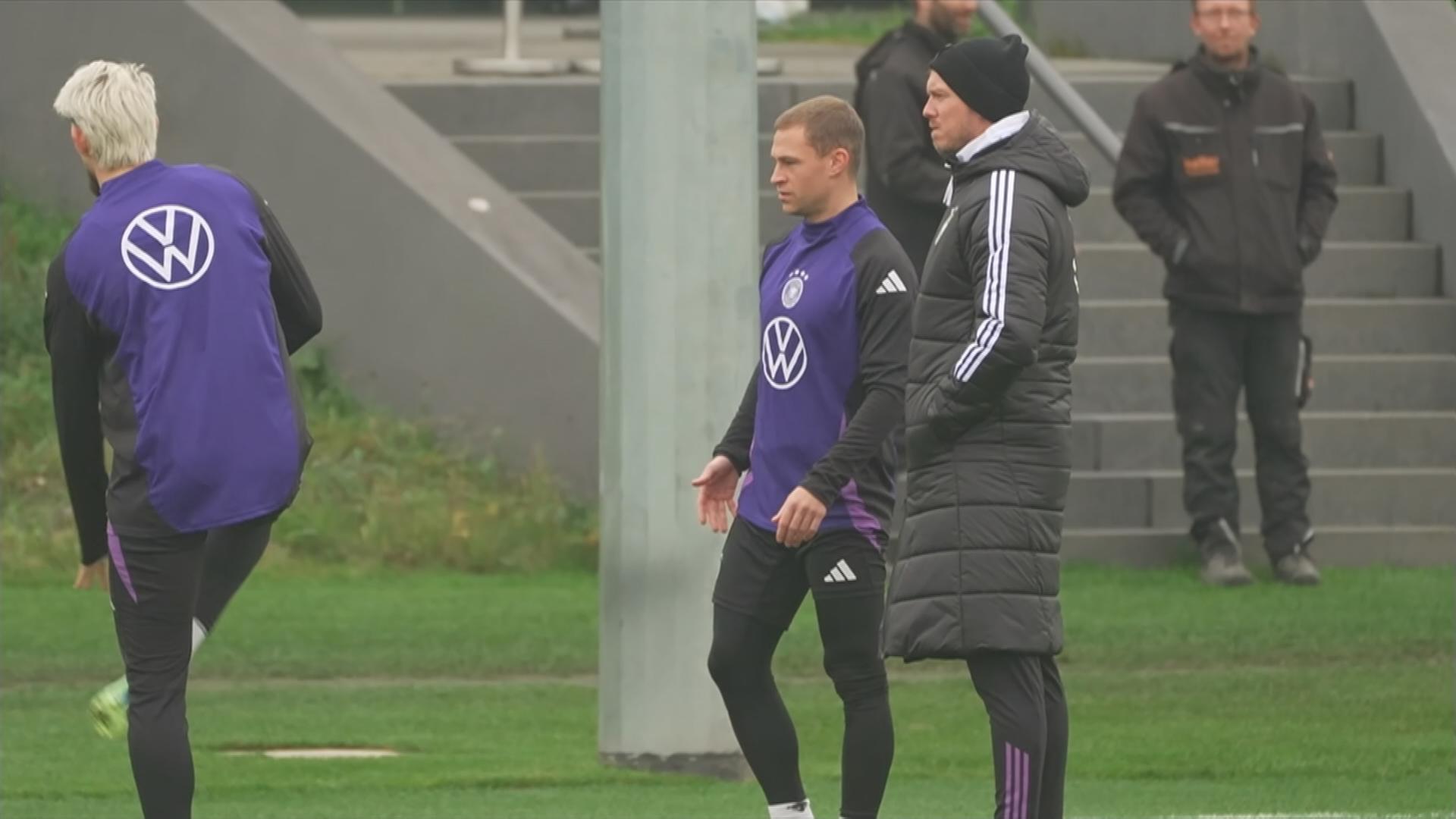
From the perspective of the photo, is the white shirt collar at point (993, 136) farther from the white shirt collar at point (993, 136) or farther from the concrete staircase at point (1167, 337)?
the concrete staircase at point (1167, 337)

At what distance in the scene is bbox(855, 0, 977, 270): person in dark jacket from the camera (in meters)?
11.1

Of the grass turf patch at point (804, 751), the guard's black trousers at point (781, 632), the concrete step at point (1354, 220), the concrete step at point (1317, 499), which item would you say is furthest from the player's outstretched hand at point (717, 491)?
the concrete step at point (1354, 220)

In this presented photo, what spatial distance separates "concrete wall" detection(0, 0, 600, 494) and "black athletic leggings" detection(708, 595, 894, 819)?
685 centimetres

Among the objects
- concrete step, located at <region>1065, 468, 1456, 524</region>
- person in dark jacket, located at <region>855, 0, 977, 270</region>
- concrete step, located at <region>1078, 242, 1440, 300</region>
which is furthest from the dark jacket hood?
concrete step, located at <region>1078, 242, 1440, 300</region>

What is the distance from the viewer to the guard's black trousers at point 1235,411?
1206 cm

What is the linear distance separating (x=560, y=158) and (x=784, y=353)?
8967 mm

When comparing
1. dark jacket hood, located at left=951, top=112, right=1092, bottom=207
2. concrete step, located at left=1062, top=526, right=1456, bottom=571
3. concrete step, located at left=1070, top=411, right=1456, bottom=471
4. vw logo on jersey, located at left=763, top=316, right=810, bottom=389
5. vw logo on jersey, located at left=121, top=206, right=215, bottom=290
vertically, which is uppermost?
dark jacket hood, located at left=951, top=112, right=1092, bottom=207

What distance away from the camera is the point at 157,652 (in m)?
6.26

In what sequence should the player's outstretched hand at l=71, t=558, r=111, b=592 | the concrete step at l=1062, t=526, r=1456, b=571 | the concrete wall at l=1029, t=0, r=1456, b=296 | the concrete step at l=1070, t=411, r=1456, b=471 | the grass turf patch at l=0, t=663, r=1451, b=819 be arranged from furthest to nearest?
the concrete wall at l=1029, t=0, r=1456, b=296 → the concrete step at l=1070, t=411, r=1456, b=471 → the concrete step at l=1062, t=526, r=1456, b=571 → the grass turf patch at l=0, t=663, r=1451, b=819 → the player's outstretched hand at l=71, t=558, r=111, b=592

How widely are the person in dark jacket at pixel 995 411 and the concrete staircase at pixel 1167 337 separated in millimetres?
6780

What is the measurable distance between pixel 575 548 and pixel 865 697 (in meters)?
6.49

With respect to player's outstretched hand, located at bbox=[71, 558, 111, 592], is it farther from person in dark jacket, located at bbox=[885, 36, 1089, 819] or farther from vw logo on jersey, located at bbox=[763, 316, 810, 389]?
person in dark jacket, located at bbox=[885, 36, 1089, 819]

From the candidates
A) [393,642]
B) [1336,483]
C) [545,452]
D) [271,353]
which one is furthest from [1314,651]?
[271,353]

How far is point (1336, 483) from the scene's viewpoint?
13250 millimetres
